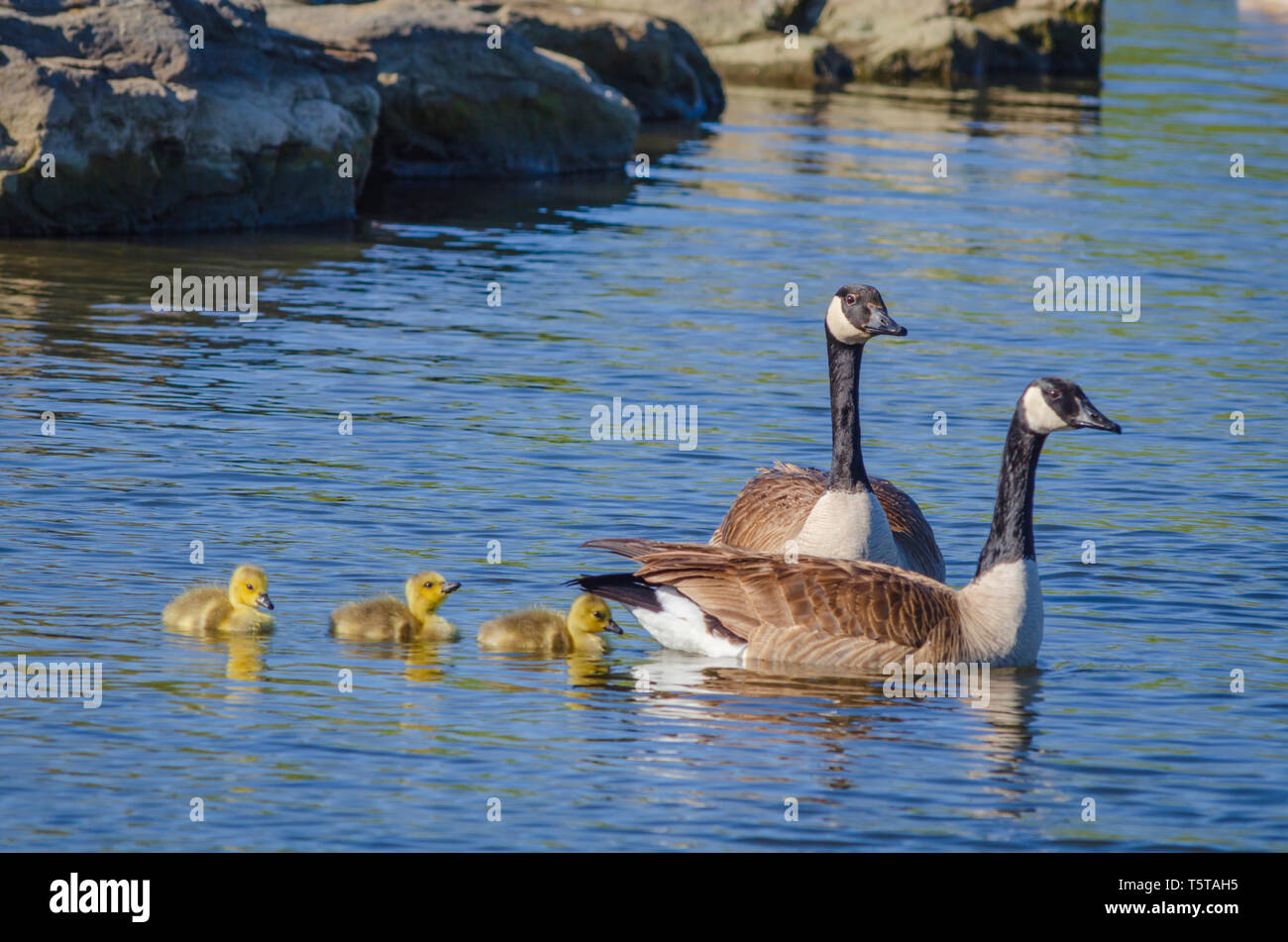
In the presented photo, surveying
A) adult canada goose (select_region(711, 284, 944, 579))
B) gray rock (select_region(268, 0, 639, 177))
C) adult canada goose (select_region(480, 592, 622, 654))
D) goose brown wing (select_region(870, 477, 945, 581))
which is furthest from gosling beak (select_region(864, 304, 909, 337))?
gray rock (select_region(268, 0, 639, 177))

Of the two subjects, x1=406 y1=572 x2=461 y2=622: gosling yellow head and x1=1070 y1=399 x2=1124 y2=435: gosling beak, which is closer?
x1=1070 y1=399 x2=1124 y2=435: gosling beak

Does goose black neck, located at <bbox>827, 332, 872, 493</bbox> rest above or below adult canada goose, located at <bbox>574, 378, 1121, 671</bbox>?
above

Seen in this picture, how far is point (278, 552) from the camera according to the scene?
1166 cm

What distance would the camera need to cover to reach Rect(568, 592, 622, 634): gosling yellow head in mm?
10328

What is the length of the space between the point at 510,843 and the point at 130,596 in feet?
12.8

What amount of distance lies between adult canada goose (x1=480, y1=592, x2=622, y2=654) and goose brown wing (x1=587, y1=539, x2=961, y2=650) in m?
0.33

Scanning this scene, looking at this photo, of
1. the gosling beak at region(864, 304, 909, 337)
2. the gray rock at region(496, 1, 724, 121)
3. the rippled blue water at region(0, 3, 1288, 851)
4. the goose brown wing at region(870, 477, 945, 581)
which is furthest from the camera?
the gray rock at region(496, 1, 724, 121)

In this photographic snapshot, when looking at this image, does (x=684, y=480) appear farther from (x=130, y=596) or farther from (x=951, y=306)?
(x=951, y=306)

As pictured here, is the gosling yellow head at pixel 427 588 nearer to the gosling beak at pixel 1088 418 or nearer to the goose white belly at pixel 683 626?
the goose white belly at pixel 683 626

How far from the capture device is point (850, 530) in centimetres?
1087

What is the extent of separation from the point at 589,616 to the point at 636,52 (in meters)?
25.0

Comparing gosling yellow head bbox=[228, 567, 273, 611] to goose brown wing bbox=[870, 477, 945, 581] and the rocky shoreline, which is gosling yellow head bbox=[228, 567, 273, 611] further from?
the rocky shoreline

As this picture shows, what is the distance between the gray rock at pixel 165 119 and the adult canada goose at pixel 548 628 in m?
12.0
